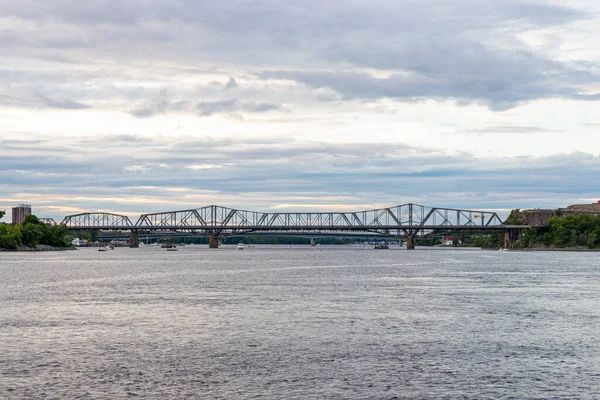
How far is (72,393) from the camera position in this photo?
2927 centimetres

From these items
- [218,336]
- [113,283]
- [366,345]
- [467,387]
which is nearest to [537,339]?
[366,345]

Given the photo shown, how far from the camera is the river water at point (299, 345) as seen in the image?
30594mm

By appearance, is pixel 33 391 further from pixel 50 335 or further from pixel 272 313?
pixel 272 313

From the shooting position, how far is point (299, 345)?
3978 centimetres

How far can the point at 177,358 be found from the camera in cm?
3628

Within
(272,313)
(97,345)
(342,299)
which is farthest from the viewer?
(342,299)

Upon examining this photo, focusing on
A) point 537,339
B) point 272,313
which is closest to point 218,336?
point 272,313

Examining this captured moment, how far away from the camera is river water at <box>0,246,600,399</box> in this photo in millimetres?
30594

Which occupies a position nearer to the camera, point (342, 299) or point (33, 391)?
point (33, 391)

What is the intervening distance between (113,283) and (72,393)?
58313 millimetres

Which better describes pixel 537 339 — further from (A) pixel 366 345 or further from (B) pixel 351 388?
(B) pixel 351 388

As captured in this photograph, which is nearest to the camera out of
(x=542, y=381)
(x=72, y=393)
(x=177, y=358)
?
(x=72, y=393)

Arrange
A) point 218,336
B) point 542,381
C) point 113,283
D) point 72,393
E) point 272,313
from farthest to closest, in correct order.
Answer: point 113,283 → point 272,313 → point 218,336 → point 542,381 → point 72,393

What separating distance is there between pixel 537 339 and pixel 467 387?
41.8 ft
